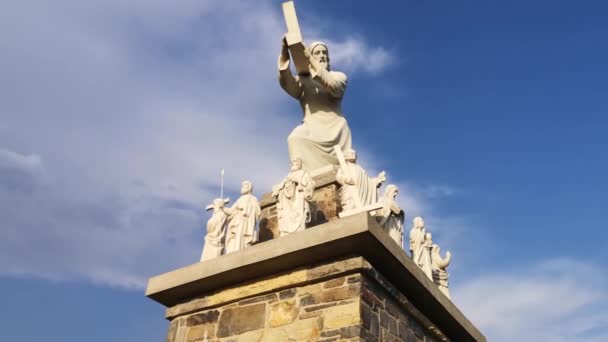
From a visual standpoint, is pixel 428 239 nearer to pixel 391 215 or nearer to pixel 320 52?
pixel 391 215

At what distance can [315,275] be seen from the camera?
717 cm

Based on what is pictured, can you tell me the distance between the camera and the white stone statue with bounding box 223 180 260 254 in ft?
27.0

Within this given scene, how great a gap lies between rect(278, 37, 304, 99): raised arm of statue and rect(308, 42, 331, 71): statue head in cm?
52

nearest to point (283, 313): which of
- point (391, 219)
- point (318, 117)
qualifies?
point (391, 219)

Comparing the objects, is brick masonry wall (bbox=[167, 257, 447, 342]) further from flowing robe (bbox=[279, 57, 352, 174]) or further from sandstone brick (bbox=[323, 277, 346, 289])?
flowing robe (bbox=[279, 57, 352, 174])

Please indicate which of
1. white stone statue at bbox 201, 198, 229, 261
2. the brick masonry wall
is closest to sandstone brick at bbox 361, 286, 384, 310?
the brick masonry wall

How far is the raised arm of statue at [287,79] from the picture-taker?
10.7m

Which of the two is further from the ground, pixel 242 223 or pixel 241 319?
pixel 242 223

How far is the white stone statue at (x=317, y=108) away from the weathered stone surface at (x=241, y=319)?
126 inches

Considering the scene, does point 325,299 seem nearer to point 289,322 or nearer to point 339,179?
point 289,322

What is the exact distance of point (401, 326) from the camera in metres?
7.68

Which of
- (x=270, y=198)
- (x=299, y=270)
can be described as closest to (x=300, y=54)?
(x=270, y=198)

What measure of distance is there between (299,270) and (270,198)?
2.75 m

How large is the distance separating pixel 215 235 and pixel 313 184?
1.51 meters
